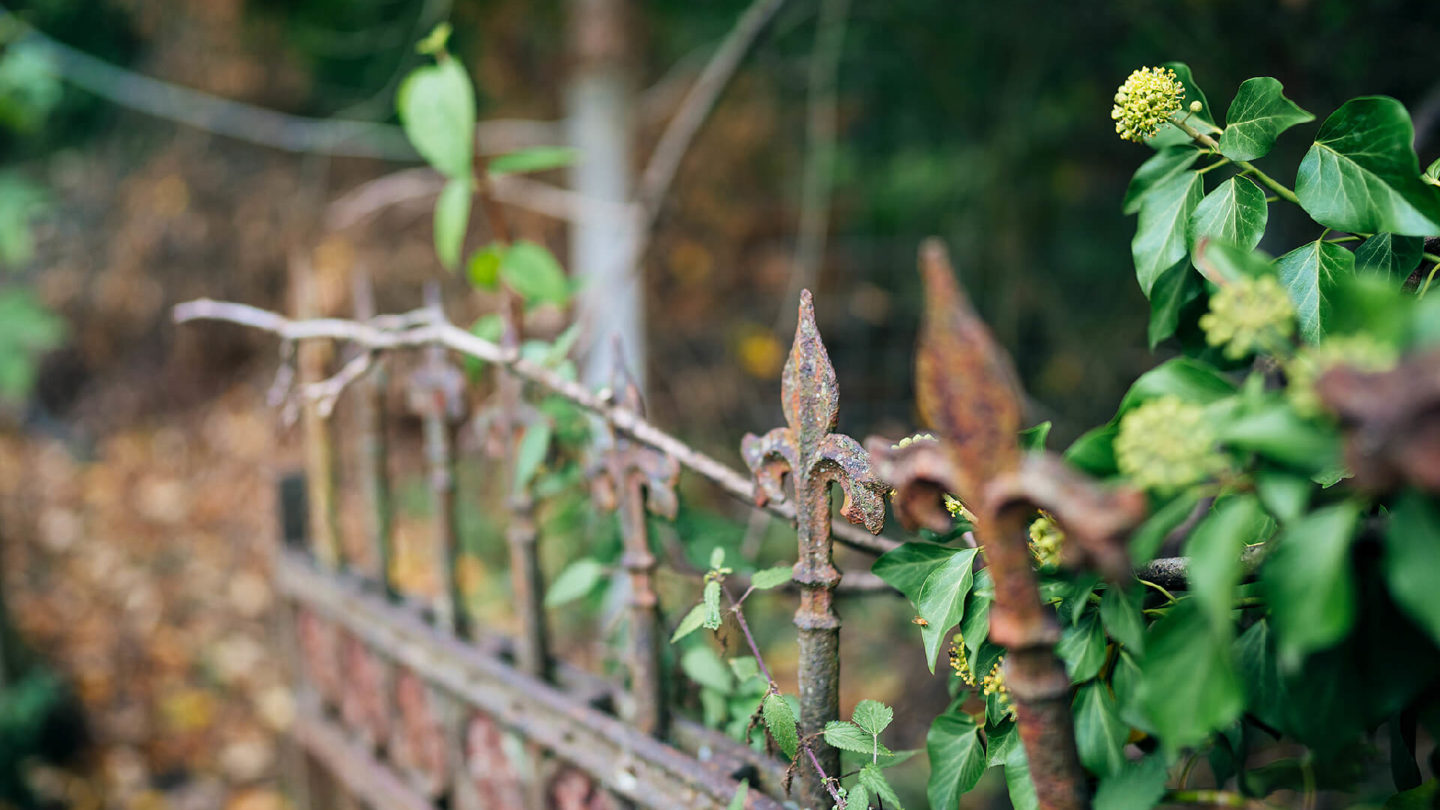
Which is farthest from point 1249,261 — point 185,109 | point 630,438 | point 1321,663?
point 185,109

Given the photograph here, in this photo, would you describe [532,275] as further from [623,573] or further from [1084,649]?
[1084,649]

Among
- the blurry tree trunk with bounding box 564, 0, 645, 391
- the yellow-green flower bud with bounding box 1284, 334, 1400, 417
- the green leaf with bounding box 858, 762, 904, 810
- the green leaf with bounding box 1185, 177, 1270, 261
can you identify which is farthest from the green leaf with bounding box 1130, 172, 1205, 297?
the blurry tree trunk with bounding box 564, 0, 645, 391

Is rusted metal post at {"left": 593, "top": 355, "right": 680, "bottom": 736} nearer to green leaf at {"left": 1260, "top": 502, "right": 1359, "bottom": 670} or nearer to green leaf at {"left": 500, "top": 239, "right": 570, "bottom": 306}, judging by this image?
green leaf at {"left": 500, "top": 239, "right": 570, "bottom": 306}

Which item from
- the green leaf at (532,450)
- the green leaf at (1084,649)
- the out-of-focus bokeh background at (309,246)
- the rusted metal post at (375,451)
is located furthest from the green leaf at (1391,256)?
the out-of-focus bokeh background at (309,246)

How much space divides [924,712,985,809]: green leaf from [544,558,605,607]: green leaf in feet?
1.82

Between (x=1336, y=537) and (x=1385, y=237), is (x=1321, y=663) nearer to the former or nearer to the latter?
(x=1336, y=537)

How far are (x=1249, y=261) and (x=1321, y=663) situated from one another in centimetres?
28

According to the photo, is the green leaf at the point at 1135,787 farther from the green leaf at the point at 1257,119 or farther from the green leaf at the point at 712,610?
the green leaf at the point at 1257,119

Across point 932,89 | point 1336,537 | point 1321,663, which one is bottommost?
point 1321,663

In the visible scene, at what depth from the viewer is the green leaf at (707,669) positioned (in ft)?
3.67

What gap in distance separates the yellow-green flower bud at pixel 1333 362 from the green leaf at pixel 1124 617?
0.22m

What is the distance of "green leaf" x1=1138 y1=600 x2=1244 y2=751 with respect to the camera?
52 centimetres

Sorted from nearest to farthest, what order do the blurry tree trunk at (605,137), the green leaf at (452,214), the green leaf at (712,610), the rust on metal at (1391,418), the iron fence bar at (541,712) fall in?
the rust on metal at (1391,418), the green leaf at (712,610), the iron fence bar at (541,712), the green leaf at (452,214), the blurry tree trunk at (605,137)

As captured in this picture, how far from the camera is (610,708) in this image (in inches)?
49.5
